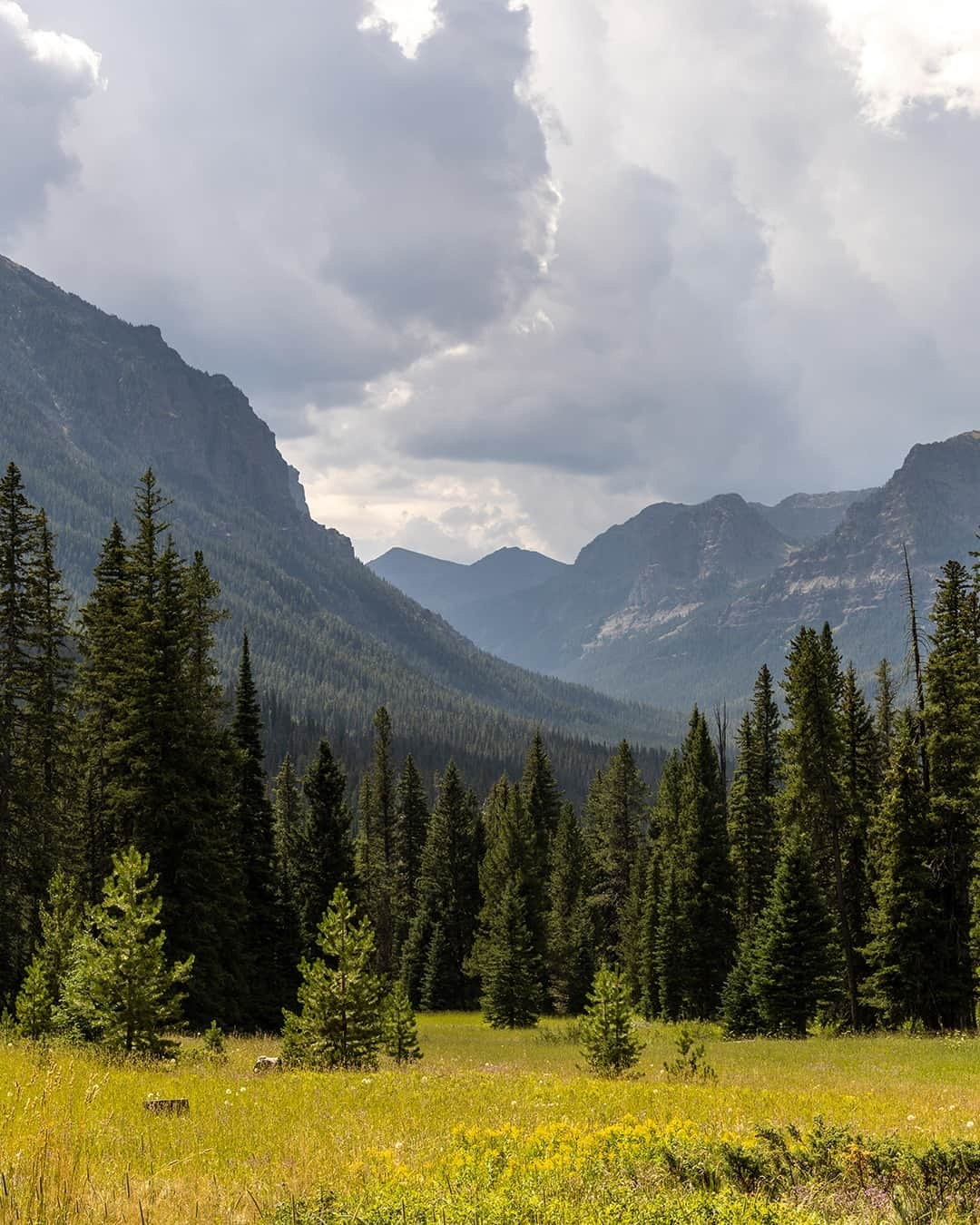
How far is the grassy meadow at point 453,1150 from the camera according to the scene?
6.60 metres

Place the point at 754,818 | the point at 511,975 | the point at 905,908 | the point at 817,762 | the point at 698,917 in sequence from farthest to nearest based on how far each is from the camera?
the point at 511,975 < the point at 754,818 < the point at 698,917 < the point at 817,762 < the point at 905,908

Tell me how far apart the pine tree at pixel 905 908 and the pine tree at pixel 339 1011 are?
22974mm

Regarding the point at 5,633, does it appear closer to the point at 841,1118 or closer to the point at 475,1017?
the point at 841,1118

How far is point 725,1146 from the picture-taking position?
27.2 ft

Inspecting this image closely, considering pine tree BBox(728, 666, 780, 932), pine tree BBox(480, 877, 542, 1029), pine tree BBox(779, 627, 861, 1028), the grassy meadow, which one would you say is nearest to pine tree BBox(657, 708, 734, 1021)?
pine tree BBox(728, 666, 780, 932)

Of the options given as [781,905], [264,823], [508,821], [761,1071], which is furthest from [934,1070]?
[508,821]

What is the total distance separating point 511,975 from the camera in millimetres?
47812

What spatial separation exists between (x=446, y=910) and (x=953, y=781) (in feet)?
131

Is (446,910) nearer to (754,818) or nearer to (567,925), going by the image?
(567,925)

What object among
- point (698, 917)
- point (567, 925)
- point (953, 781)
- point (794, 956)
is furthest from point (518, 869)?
point (953, 781)

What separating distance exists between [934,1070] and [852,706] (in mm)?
18904

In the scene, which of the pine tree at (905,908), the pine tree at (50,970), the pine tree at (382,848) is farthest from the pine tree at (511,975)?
the pine tree at (50,970)

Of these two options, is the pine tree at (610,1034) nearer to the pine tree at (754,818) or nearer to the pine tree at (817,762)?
the pine tree at (817,762)

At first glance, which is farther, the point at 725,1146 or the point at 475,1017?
the point at 475,1017
